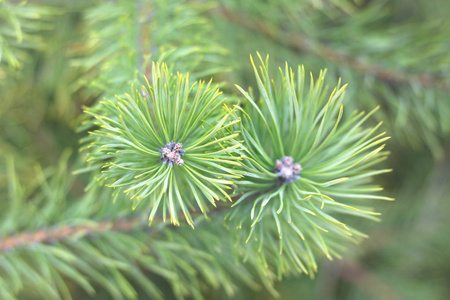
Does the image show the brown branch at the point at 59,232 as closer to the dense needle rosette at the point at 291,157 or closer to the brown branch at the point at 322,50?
the dense needle rosette at the point at 291,157

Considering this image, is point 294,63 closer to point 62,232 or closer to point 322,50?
point 322,50

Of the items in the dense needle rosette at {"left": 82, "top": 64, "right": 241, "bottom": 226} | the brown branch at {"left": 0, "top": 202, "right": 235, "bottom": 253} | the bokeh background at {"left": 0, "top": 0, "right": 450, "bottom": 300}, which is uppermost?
the bokeh background at {"left": 0, "top": 0, "right": 450, "bottom": 300}

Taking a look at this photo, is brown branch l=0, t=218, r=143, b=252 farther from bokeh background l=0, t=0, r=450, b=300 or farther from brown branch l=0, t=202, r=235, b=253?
bokeh background l=0, t=0, r=450, b=300

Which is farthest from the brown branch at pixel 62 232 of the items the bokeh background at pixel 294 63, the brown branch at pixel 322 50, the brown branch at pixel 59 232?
the brown branch at pixel 322 50

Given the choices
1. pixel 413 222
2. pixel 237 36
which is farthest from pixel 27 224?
pixel 413 222

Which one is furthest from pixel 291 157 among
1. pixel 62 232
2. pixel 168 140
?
pixel 62 232

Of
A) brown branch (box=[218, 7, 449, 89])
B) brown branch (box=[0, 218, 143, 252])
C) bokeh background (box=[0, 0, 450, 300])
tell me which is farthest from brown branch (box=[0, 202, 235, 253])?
brown branch (box=[218, 7, 449, 89])

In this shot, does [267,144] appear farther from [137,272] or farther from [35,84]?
[35,84]
